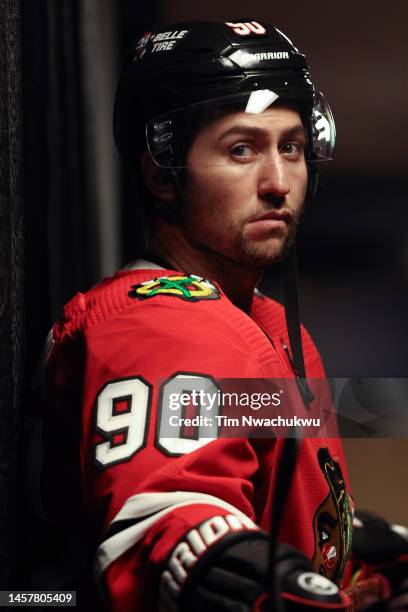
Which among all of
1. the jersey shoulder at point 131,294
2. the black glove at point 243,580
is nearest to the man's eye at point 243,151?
the jersey shoulder at point 131,294

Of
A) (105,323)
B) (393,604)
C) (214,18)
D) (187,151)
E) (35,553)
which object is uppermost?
(214,18)

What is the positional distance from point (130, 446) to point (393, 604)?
0.20 metres

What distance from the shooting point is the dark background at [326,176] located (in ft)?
2.76

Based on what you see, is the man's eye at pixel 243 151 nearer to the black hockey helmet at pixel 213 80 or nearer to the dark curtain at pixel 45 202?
the black hockey helmet at pixel 213 80

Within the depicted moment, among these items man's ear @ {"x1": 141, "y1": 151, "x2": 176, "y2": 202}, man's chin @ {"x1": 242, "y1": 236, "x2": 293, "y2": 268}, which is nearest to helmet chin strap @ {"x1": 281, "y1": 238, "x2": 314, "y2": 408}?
man's chin @ {"x1": 242, "y1": 236, "x2": 293, "y2": 268}

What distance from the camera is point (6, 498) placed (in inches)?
38.4

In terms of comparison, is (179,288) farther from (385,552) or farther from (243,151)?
(385,552)

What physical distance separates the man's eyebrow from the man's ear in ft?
0.24

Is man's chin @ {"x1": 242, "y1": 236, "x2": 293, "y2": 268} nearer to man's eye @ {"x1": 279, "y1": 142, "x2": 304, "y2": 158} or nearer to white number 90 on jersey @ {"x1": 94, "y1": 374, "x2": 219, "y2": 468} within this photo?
man's eye @ {"x1": 279, "y1": 142, "x2": 304, "y2": 158}

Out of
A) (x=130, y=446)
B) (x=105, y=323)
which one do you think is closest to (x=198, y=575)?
(x=130, y=446)

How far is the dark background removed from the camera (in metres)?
0.84

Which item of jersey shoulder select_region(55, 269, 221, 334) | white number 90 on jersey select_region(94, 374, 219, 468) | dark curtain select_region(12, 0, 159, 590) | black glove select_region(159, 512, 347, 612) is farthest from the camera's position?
dark curtain select_region(12, 0, 159, 590)

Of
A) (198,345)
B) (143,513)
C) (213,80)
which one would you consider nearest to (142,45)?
(213,80)

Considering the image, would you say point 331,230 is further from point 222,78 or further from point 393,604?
point 393,604
